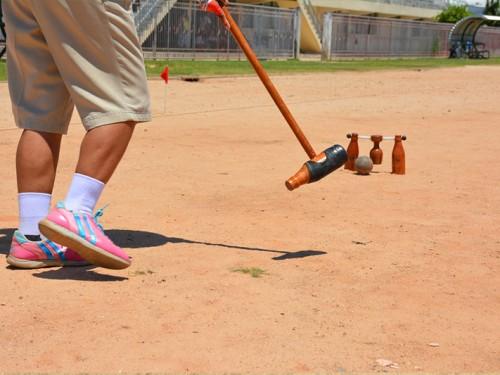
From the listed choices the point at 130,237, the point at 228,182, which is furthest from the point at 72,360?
the point at 228,182

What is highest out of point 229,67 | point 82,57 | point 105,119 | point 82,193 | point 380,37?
point 82,57

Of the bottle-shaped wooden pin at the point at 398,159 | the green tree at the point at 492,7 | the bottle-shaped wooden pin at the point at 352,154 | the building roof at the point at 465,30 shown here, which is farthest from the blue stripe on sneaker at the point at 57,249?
the green tree at the point at 492,7

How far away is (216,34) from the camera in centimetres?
3444

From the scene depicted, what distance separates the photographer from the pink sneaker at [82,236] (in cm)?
361

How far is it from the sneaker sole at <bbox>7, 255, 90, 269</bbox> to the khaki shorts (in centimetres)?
59

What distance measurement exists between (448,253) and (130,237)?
5.22 ft

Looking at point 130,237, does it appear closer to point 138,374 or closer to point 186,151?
point 138,374

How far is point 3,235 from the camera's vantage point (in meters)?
4.57

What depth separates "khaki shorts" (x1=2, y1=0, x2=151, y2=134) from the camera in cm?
374

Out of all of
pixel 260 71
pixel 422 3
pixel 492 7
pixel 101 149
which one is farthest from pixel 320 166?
pixel 492 7

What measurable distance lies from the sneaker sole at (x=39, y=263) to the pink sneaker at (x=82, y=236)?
309 millimetres

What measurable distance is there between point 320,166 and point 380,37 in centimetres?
4504

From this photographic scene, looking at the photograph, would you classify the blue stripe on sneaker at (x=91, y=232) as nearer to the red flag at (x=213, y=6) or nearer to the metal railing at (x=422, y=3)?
the red flag at (x=213, y=6)

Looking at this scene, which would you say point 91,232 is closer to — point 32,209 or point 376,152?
point 32,209
